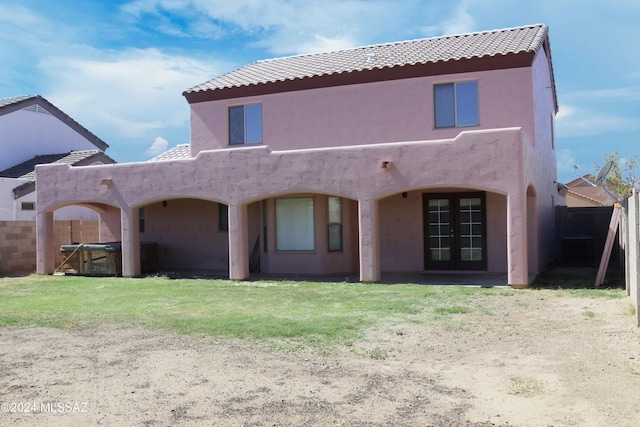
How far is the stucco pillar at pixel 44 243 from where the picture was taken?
779 inches

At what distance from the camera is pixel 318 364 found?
7234 mm

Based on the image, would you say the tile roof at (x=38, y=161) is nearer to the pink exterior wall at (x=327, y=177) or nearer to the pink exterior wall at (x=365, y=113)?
the pink exterior wall at (x=327, y=177)

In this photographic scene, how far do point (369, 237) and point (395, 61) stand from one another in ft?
19.7

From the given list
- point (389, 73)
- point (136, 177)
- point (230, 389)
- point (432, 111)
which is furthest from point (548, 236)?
point (230, 389)

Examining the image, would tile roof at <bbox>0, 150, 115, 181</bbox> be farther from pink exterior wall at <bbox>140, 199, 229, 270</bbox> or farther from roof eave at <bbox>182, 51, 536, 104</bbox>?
roof eave at <bbox>182, 51, 536, 104</bbox>

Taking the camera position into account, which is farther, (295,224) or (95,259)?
(95,259)

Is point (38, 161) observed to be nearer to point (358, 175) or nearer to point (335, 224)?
point (335, 224)

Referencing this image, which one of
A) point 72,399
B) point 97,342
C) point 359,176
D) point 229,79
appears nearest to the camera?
point 72,399

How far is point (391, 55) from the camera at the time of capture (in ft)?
63.6

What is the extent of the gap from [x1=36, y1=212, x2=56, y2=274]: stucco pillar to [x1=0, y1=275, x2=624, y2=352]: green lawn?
332 centimetres

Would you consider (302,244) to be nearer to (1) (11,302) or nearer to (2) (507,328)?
(1) (11,302)

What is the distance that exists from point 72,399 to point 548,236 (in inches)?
715

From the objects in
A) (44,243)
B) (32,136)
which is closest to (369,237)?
(44,243)

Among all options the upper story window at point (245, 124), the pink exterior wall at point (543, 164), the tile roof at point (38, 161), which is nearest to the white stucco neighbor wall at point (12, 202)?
the tile roof at point (38, 161)
